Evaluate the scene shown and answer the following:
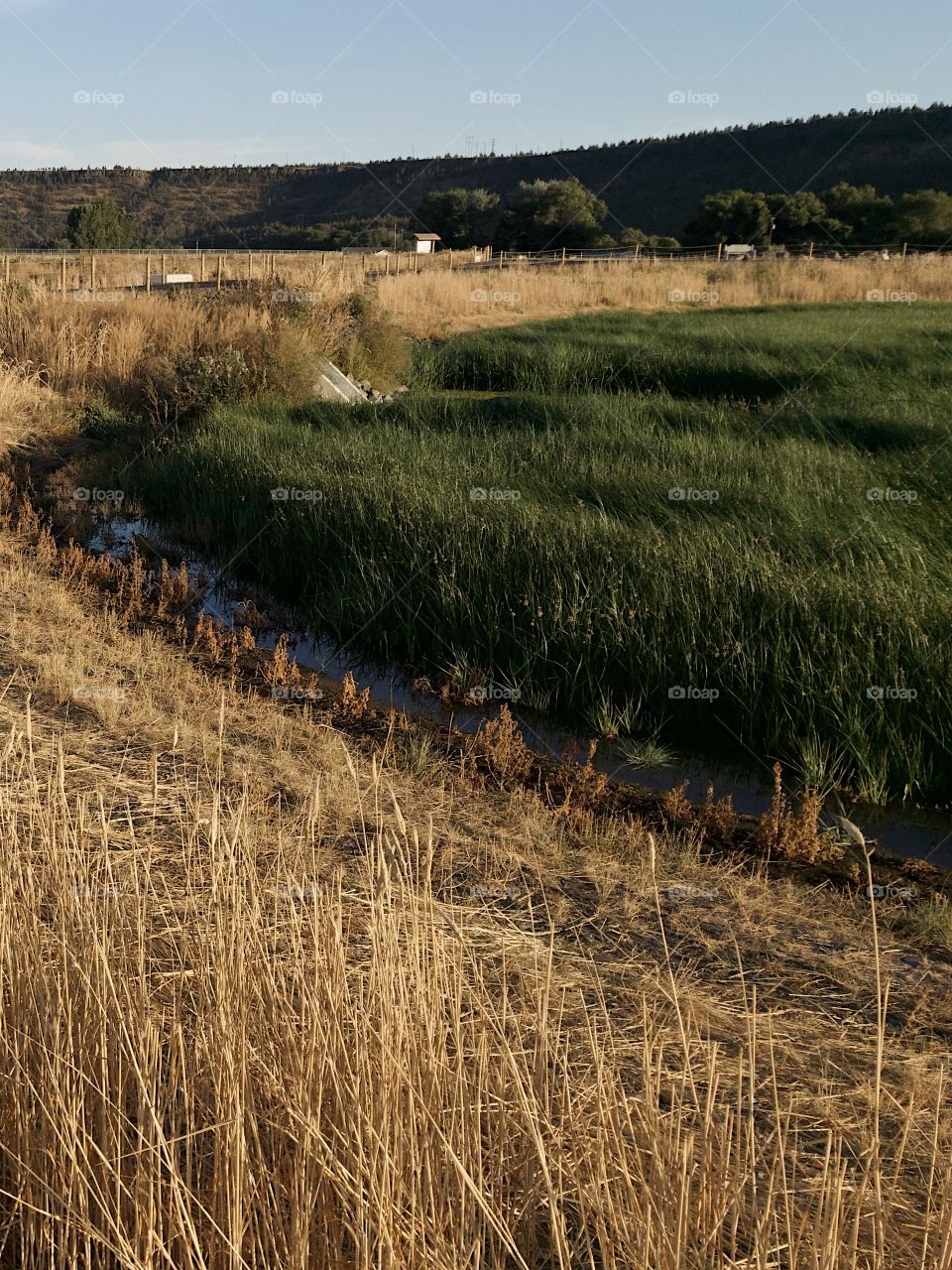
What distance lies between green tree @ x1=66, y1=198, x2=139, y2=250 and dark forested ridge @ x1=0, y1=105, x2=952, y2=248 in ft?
32.8

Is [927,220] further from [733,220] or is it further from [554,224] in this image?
[554,224]

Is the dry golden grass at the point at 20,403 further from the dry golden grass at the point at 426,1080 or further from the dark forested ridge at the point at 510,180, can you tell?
the dark forested ridge at the point at 510,180

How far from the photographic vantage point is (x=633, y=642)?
21.8ft

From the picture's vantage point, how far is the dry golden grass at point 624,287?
23812mm

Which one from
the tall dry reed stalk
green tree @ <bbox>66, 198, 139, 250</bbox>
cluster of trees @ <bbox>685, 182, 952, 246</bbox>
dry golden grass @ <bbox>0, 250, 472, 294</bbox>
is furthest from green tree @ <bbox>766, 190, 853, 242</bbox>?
the tall dry reed stalk

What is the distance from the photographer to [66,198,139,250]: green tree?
51.5 m

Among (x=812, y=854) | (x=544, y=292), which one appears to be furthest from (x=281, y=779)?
(x=544, y=292)

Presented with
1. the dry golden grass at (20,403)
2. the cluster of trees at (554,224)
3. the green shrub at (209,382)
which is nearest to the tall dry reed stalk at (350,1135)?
the dry golden grass at (20,403)

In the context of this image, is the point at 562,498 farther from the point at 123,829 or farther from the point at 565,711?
the point at 123,829

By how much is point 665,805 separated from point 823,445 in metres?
6.45

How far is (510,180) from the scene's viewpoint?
88.2 m

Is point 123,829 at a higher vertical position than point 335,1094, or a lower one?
lower

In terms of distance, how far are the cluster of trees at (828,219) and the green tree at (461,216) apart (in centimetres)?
1224

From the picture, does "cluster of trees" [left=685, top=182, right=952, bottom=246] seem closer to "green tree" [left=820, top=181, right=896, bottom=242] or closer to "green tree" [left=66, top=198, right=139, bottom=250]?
"green tree" [left=820, top=181, right=896, bottom=242]
